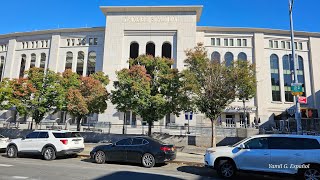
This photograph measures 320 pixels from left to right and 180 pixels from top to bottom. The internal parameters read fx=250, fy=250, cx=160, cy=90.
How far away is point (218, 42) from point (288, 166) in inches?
1399

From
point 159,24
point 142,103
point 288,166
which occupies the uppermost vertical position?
point 159,24

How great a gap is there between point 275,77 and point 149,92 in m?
29.2

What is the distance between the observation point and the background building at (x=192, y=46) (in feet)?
128

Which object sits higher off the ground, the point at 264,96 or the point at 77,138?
the point at 264,96

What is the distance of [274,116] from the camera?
39.2 meters

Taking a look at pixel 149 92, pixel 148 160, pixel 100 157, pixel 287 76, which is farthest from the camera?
pixel 287 76

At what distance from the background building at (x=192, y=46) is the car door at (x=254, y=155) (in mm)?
28864

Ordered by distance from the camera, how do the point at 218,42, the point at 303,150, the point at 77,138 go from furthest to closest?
the point at 218,42, the point at 77,138, the point at 303,150

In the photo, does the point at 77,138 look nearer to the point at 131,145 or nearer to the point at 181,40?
the point at 131,145

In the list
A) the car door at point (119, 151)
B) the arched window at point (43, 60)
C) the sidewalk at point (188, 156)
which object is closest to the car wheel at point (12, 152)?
the sidewalk at point (188, 156)

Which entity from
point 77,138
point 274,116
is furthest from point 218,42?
point 77,138

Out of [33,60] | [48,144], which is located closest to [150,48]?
[33,60]

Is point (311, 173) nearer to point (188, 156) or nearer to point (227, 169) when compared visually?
point (227, 169)

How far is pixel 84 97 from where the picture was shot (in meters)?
24.5
